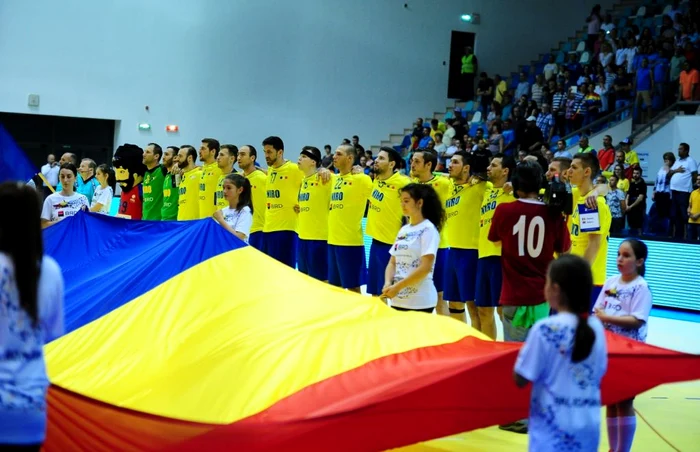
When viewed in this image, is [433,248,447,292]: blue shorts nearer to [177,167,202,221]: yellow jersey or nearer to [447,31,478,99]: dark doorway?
[177,167,202,221]: yellow jersey

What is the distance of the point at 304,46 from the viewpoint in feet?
66.1

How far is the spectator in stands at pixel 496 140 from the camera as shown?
652 inches

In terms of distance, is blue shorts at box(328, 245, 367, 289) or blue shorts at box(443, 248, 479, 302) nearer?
blue shorts at box(443, 248, 479, 302)

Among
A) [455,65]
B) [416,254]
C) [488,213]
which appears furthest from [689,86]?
[416,254]

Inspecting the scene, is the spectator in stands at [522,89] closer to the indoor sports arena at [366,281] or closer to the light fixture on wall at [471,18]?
the indoor sports arena at [366,281]

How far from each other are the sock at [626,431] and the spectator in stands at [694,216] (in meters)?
7.77

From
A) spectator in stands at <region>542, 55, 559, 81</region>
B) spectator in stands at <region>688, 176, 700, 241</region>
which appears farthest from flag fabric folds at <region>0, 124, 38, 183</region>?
spectator in stands at <region>542, 55, 559, 81</region>

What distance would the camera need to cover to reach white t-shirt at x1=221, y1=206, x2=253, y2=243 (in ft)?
23.5

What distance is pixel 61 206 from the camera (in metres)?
8.30

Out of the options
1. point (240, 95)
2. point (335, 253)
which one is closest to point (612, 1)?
point (240, 95)

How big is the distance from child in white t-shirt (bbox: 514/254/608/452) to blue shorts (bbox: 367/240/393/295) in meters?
4.67

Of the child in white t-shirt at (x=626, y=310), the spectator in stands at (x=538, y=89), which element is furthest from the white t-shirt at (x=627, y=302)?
the spectator in stands at (x=538, y=89)

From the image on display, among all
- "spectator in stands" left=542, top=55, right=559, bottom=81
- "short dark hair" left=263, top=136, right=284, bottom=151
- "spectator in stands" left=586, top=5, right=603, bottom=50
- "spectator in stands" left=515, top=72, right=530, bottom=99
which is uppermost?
"spectator in stands" left=586, top=5, right=603, bottom=50

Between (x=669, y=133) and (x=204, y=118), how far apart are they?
32.4 feet
